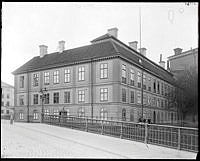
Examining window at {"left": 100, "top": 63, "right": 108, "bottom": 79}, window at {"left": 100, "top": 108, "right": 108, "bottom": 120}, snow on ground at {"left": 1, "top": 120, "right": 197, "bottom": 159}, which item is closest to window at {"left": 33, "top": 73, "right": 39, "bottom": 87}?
snow on ground at {"left": 1, "top": 120, "right": 197, "bottom": 159}

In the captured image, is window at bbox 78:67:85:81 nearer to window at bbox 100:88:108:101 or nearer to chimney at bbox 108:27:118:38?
window at bbox 100:88:108:101

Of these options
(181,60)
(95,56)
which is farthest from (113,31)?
(181,60)

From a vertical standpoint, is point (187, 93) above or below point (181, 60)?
below

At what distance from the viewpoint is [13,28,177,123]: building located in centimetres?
532

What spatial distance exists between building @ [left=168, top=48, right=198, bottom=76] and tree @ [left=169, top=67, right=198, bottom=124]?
0.10m

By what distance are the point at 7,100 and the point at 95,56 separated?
7.58ft

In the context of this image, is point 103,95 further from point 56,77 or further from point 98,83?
point 56,77

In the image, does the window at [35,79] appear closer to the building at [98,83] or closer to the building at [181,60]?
the building at [98,83]

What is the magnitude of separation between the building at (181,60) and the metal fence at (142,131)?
122cm

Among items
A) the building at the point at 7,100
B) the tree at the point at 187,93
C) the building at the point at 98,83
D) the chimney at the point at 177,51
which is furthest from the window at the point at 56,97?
the chimney at the point at 177,51

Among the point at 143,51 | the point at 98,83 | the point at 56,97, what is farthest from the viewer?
the point at 56,97

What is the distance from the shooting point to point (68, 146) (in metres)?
5.62

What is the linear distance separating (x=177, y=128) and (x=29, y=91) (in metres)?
3.57

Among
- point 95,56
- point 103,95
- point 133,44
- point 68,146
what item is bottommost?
point 68,146
